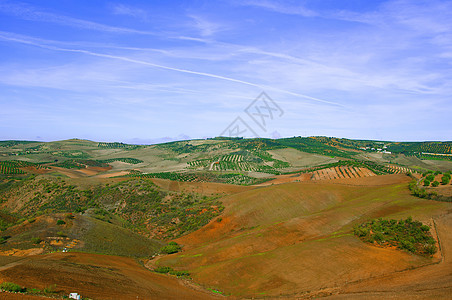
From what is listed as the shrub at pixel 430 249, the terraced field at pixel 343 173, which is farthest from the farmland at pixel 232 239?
the terraced field at pixel 343 173

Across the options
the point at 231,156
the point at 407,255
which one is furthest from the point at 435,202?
the point at 231,156

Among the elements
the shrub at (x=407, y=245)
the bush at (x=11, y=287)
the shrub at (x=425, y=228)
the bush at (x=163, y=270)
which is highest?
the shrub at (x=425, y=228)

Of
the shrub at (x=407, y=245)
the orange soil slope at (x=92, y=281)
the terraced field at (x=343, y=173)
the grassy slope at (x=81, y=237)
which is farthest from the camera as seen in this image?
the terraced field at (x=343, y=173)

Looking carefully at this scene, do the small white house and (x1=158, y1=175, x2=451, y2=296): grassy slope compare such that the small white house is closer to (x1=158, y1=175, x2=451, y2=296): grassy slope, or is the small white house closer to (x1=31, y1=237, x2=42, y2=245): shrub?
(x1=158, y1=175, x2=451, y2=296): grassy slope

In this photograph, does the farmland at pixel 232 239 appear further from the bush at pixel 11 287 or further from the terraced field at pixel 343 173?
the terraced field at pixel 343 173

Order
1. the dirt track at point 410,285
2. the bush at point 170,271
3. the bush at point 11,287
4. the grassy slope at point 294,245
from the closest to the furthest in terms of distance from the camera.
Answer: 1. the bush at point 11,287
2. the dirt track at point 410,285
3. the grassy slope at point 294,245
4. the bush at point 170,271

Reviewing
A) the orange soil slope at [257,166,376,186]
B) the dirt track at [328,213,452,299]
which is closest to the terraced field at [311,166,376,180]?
the orange soil slope at [257,166,376,186]
